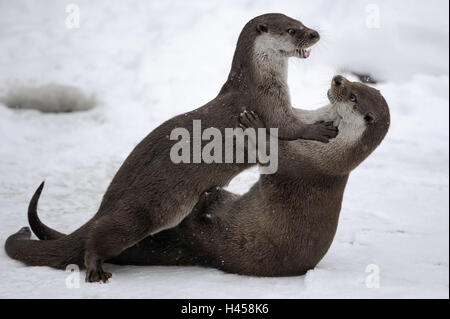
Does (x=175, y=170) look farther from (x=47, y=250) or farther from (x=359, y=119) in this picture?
(x=359, y=119)

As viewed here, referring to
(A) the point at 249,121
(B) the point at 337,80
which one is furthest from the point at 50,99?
(B) the point at 337,80

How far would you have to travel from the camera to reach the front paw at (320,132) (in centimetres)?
377

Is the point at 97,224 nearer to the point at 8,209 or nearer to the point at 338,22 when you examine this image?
the point at 8,209

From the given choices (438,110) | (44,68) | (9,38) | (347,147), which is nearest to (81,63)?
(44,68)

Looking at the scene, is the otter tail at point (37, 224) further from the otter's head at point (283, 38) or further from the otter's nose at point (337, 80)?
the otter's nose at point (337, 80)

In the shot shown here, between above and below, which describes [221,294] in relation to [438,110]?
below

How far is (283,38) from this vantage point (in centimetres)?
407

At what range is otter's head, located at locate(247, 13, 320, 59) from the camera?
4047 mm

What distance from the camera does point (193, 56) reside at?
26.7ft

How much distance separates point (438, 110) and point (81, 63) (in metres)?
4.38
